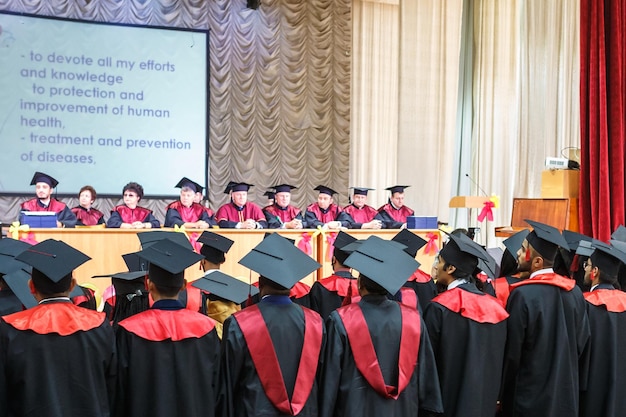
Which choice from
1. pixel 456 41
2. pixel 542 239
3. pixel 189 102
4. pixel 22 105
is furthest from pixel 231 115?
pixel 542 239

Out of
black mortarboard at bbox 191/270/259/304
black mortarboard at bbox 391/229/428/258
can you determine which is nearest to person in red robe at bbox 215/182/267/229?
black mortarboard at bbox 391/229/428/258

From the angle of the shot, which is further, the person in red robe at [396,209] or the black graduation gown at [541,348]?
the person in red robe at [396,209]

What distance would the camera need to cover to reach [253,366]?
2.66 meters

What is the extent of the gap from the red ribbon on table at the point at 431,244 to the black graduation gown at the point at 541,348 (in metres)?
4.05

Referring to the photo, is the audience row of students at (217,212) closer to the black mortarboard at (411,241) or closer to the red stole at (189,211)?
the red stole at (189,211)

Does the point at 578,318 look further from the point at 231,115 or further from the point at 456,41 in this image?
the point at 456,41

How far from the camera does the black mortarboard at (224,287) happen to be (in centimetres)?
346

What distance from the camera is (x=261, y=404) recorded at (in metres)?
2.64

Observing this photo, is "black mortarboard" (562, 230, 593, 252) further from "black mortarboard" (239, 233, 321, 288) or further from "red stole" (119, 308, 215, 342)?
"red stole" (119, 308, 215, 342)

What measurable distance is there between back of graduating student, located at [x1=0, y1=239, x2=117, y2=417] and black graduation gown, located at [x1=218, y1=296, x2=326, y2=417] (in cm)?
48

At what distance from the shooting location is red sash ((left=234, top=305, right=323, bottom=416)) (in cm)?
263

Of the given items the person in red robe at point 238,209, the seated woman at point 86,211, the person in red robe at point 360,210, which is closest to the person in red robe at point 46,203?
the seated woman at point 86,211

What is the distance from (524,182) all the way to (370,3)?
4.57 m

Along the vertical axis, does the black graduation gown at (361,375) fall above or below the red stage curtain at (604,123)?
below
